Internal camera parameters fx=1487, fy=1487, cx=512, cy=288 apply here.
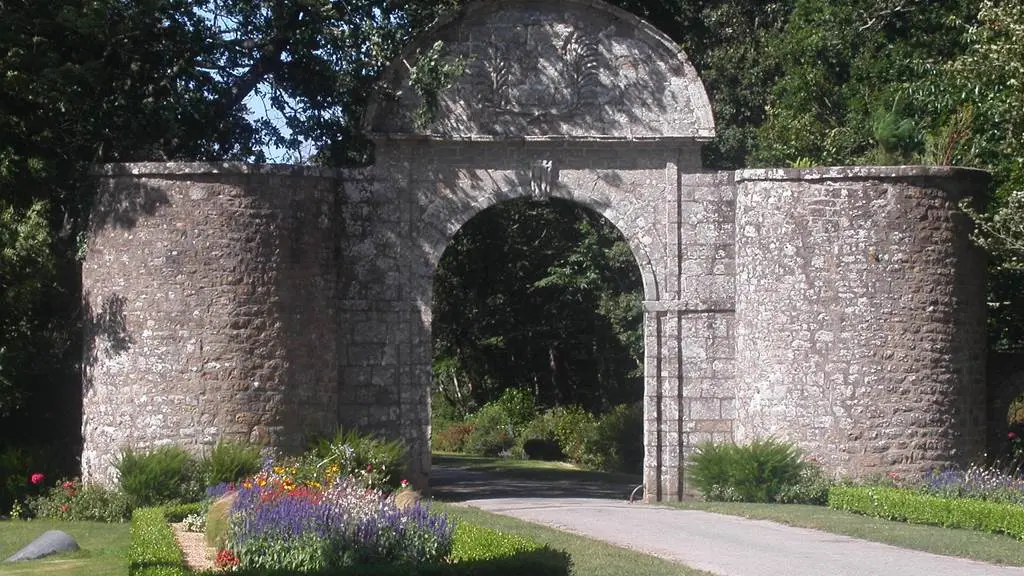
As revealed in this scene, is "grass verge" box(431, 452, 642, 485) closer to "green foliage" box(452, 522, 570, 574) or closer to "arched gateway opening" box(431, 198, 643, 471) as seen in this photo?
"arched gateway opening" box(431, 198, 643, 471)

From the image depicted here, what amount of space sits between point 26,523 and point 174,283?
329 cm

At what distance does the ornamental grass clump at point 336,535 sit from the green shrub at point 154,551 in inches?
20.5

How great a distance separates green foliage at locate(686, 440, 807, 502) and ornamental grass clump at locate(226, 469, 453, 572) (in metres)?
Answer: 7.35

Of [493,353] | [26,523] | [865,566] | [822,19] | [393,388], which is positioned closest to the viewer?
[865,566]

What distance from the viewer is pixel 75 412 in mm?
20469

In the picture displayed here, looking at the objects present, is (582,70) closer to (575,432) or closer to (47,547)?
(47,547)

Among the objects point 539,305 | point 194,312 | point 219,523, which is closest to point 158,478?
point 194,312

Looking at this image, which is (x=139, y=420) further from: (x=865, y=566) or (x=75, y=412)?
(x=865, y=566)

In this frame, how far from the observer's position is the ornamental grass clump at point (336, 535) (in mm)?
11156

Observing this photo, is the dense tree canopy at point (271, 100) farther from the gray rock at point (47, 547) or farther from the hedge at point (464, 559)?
the hedge at point (464, 559)

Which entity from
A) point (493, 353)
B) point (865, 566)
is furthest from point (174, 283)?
point (493, 353)

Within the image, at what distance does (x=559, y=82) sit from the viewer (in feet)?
63.2

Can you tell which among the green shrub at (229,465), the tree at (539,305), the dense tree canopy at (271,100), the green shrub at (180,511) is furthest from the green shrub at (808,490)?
the tree at (539,305)

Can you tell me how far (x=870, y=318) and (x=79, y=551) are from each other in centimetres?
965
